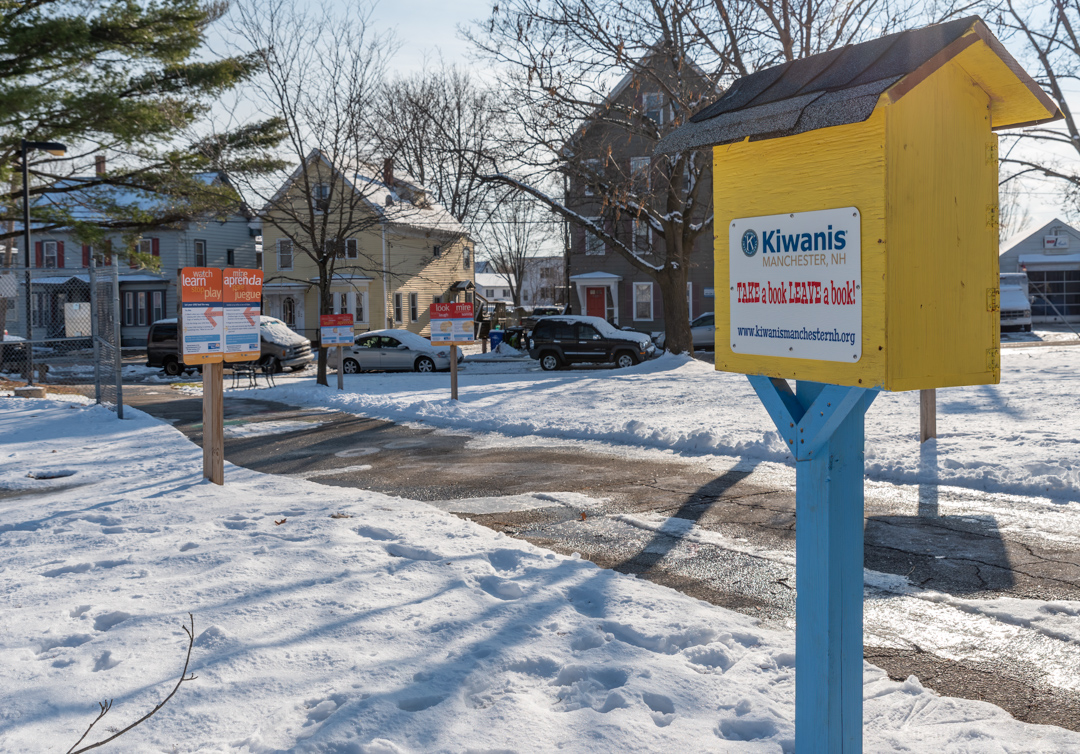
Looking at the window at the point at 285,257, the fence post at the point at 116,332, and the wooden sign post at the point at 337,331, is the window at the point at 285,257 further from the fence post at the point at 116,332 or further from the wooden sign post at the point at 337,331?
the fence post at the point at 116,332

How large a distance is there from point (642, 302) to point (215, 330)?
102 ft

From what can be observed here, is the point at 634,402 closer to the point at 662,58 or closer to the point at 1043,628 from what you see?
the point at 662,58

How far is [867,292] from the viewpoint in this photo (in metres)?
2.58

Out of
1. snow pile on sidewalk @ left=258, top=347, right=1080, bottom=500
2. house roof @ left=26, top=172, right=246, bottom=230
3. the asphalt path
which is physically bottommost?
the asphalt path

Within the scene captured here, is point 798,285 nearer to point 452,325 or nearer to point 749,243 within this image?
point 749,243

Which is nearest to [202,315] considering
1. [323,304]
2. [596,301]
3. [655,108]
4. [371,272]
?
[323,304]

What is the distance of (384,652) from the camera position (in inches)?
161

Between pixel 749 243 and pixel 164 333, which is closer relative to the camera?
pixel 749 243

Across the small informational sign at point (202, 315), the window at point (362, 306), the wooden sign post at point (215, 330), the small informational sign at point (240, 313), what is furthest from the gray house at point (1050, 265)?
the small informational sign at point (202, 315)

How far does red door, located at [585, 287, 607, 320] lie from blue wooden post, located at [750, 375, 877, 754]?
36.2m

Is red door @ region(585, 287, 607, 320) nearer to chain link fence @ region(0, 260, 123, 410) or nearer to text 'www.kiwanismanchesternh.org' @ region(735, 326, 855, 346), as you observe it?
chain link fence @ region(0, 260, 123, 410)

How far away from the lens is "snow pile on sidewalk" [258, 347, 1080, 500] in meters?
8.59

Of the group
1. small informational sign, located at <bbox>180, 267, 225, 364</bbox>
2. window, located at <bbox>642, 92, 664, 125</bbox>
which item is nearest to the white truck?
window, located at <bbox>642, 92, 664, 125</bbox>

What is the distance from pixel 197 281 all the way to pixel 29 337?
8657 mm
